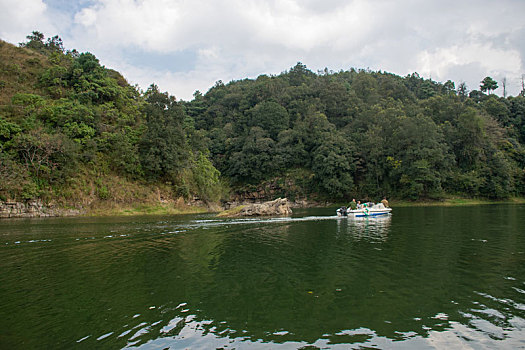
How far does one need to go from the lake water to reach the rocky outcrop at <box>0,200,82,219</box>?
81.9 feet

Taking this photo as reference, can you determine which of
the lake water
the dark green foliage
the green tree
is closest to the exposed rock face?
the dark green foliage

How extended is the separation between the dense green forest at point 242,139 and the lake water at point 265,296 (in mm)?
29029

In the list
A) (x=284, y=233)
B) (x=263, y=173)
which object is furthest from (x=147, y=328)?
(x=263, y=173)

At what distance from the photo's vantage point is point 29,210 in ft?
123

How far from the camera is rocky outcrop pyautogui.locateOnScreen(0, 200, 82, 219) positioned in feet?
116

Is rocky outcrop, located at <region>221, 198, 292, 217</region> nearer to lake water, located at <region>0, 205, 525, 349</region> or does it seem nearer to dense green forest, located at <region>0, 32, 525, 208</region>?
dense green forest, located at <region>0, 32, 525, 208</region>

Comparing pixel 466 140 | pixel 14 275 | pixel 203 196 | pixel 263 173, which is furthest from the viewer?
pixel 263 173

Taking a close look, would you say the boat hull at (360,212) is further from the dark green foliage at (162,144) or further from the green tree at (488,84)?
the green tree at (488,84)

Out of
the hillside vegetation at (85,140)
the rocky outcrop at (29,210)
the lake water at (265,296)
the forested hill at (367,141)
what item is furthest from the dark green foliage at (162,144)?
the lake water at (265,296)

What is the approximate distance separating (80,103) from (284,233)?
42.4 meters

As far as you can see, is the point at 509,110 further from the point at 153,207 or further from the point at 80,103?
the point at 80,103

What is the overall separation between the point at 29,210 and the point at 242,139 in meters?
56.3

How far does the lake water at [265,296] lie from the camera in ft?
20.8

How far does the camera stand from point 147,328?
682 centimetres
